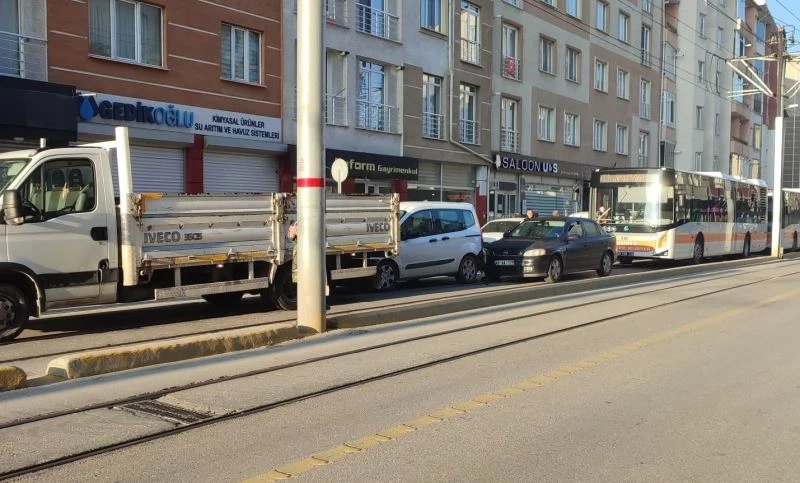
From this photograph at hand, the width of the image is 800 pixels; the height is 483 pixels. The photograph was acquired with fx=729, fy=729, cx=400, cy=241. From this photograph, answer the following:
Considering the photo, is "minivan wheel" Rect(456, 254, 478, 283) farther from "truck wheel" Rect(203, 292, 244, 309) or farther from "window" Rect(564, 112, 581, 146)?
"window" Rect(564, 112, 581, 146)

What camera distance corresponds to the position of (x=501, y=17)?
2967 cm

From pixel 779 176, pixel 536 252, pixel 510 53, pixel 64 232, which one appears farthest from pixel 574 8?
pixel 64 232

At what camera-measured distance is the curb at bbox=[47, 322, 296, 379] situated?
6.77 m

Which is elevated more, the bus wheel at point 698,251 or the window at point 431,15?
the window at point 431,15

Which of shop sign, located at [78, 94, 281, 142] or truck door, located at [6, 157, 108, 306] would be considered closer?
truck door, located at [6, 157, 108, 306]

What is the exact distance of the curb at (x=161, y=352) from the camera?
6.77 metres

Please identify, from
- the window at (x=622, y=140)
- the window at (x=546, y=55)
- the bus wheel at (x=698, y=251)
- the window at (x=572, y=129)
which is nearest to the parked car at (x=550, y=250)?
the bus wheel at (x=698, y=251)

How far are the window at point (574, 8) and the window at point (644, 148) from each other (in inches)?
383

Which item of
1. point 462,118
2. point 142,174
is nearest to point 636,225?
point 462,118

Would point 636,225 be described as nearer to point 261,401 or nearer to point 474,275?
point 474,275

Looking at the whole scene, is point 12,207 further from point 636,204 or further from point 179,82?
point 636,204

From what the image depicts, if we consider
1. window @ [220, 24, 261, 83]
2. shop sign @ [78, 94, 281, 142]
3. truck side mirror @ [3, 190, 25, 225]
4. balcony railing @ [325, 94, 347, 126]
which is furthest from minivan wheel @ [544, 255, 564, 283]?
truck side mirror @ [3, 190, 25, 225]

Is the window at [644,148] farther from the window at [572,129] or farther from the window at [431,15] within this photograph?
the window at [431,15]

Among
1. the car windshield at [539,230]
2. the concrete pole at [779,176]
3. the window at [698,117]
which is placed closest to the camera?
the car windshield at [539,230]
